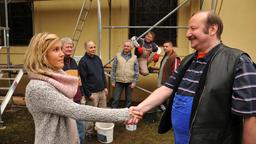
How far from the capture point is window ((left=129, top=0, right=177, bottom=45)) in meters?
7.55

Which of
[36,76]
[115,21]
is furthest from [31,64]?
[115,21]

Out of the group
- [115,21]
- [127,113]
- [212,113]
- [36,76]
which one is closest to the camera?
[212,113]

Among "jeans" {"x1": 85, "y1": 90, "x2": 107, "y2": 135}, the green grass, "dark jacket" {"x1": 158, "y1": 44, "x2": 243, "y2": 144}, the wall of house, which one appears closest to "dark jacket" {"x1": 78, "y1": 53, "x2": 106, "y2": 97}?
"jeans" {"x1": 85, "y1": 90, "x2": 107, "y2": 135}

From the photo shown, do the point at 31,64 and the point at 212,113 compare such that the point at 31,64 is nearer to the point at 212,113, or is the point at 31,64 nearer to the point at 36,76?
the point at 36,76

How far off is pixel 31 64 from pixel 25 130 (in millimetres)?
4465

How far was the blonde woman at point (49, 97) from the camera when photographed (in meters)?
2.07

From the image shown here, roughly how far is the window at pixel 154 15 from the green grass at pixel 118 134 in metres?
2.06

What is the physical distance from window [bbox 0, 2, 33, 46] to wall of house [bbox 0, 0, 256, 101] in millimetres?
244

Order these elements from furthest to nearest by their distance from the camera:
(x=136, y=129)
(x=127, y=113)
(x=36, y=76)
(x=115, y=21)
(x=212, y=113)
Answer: (x=115, y=21), (x=136, y=129), (x=127, y=113), (x=36, y=76), (x=212, y=113)

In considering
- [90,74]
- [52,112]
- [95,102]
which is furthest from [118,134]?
[52,112]

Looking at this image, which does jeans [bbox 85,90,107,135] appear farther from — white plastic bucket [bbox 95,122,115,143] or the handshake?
the handshake

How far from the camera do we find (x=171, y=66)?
622 cm

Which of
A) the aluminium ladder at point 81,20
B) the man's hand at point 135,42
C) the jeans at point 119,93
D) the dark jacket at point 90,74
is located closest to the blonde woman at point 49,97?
the dark jacket at point 90,74

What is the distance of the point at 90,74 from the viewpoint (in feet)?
17.1
